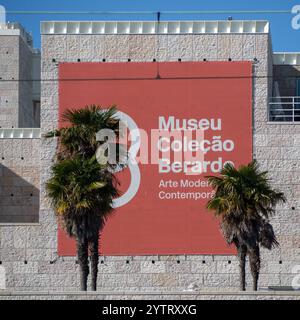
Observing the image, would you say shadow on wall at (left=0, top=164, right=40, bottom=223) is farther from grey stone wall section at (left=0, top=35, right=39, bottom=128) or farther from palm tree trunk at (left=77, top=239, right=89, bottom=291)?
palm tree trunk at (left=77, top=239, right=89, bottom=291)

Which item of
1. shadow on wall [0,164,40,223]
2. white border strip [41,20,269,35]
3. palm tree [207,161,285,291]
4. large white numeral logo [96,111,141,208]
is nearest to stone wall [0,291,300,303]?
palm tree [207,161,285,291]

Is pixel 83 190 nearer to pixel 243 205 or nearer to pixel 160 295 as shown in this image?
pixel 243 205

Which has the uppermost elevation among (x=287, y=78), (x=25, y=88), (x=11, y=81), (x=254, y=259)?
(x=11, y=81)

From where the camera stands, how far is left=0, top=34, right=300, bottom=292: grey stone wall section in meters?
54.7

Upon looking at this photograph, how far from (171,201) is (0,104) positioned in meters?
17.5

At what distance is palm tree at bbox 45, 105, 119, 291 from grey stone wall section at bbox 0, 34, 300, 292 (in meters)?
7.35

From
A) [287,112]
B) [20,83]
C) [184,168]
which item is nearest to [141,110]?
[184,168]

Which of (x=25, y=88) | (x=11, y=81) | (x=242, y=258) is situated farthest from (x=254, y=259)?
(x=25, y=88)

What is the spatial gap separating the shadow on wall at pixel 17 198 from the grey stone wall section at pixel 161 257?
10.9ft

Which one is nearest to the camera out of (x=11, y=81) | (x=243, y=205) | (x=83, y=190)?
(x=83, y=190)

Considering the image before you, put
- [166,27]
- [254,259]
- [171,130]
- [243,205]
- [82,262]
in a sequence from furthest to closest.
Result: [166,27]
[171,130]
[254,259]
[243,205]
[82,262]

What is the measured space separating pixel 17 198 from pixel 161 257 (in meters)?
9.04

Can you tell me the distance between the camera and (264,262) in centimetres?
5466

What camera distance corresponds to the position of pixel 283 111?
194 ft
